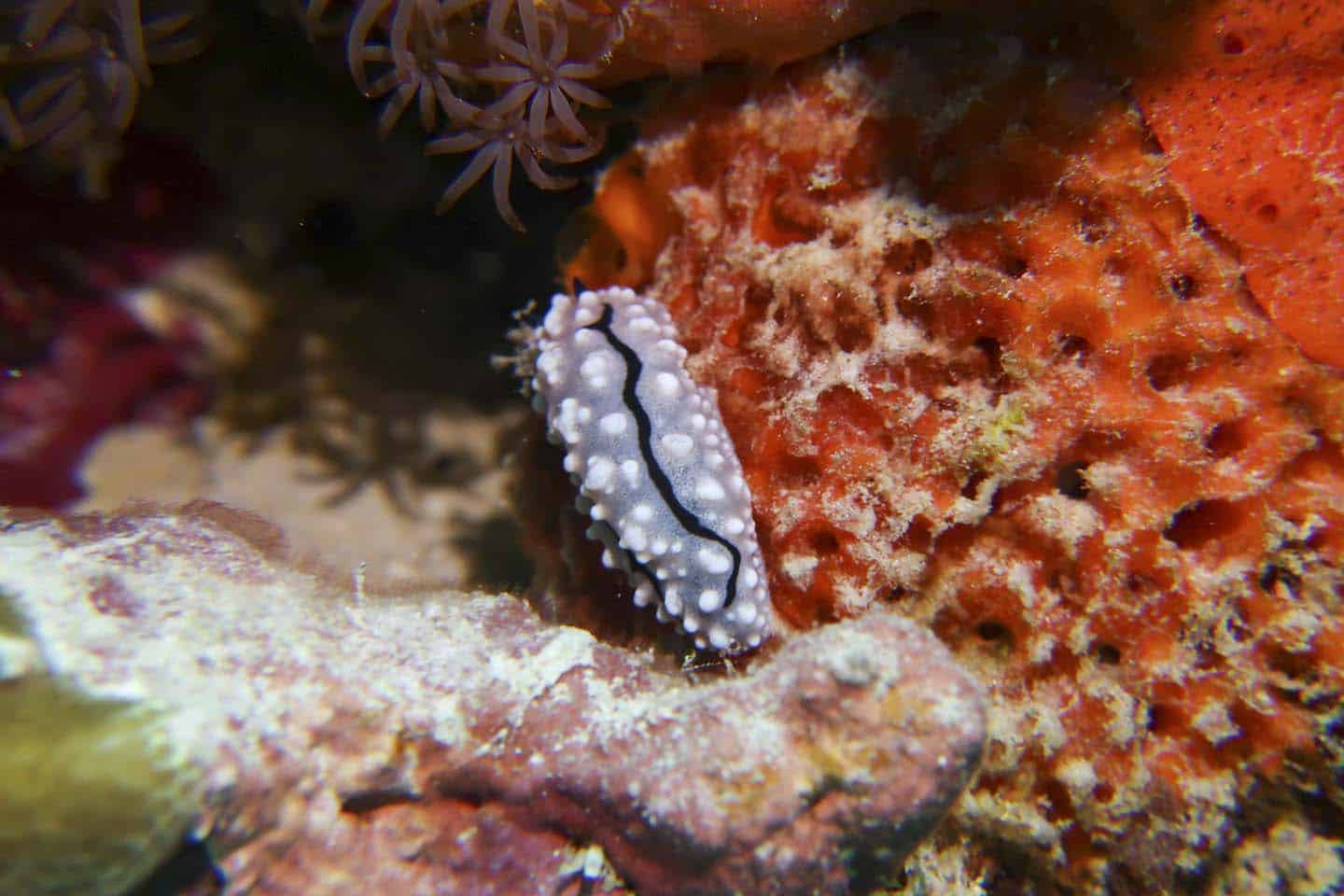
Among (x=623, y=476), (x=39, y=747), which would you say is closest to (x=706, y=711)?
(x=623, y=476)

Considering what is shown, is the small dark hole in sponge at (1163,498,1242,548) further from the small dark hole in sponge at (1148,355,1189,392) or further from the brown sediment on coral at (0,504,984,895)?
the brown sediment on coral at (0,504,984,895)

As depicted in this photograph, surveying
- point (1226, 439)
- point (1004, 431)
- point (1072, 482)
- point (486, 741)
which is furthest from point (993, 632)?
point (486, 741)

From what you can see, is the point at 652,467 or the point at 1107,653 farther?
the point at 652,467

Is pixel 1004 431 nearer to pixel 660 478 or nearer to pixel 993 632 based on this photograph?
pixel 993 632

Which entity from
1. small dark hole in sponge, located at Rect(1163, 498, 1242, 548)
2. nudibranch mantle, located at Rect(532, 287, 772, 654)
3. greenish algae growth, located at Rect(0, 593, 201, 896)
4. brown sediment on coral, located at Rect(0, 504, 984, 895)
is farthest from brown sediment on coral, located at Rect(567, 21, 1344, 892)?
greenish algae growth, located at Rect(0, 593, 201, 896)

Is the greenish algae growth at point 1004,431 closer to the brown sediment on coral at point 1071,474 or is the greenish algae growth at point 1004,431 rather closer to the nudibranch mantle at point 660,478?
the brown sediment on coral at point 1071,474

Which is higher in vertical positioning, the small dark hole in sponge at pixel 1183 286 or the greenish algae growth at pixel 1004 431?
the small dark hole in sponge at pixel 1183 286

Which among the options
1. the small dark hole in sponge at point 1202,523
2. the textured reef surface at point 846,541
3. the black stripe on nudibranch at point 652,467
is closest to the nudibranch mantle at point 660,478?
the black stripe on nudibranch at point 652,467
